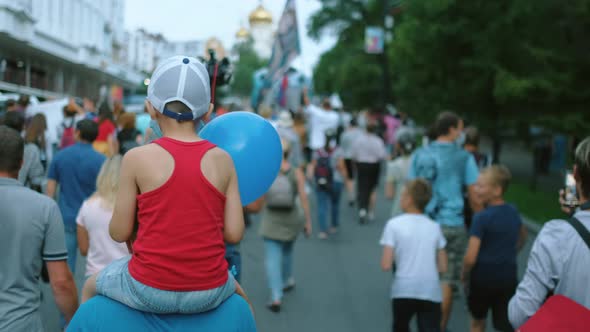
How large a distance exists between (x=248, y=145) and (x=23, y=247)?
1.06 meters

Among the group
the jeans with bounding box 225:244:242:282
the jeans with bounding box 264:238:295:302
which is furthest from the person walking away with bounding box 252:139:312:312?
the jeans with bounding box 225:244:242:282

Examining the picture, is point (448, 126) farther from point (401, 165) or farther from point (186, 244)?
point (186, 244)

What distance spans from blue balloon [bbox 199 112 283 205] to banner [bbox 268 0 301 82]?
33.4 feet

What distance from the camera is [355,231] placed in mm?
11086

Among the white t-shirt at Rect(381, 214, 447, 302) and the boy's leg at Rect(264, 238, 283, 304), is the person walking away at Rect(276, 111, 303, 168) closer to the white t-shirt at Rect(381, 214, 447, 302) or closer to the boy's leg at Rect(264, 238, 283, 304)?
the boy's leg at Rect(264, 238, 283, 304)

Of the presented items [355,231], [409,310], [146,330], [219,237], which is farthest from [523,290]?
[355,231]

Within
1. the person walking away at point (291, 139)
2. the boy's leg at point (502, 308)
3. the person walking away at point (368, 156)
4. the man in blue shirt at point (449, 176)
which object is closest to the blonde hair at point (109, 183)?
the man in blue shirt at point (449, 176)

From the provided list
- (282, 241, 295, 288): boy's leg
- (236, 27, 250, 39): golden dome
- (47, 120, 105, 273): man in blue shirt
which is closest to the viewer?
(47, 120, 105, 273): man in blue shirt

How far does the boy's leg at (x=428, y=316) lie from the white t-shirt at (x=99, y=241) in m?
2.08

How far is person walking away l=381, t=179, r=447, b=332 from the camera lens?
4.61 m

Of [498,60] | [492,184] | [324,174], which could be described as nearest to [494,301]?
[492,184]

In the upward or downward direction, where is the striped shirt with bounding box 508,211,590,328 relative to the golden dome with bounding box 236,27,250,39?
downward

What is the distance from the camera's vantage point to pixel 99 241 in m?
4.45

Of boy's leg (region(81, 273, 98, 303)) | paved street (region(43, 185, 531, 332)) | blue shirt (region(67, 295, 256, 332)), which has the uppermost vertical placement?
boy's leg (region(81, 273, 98, 303))
